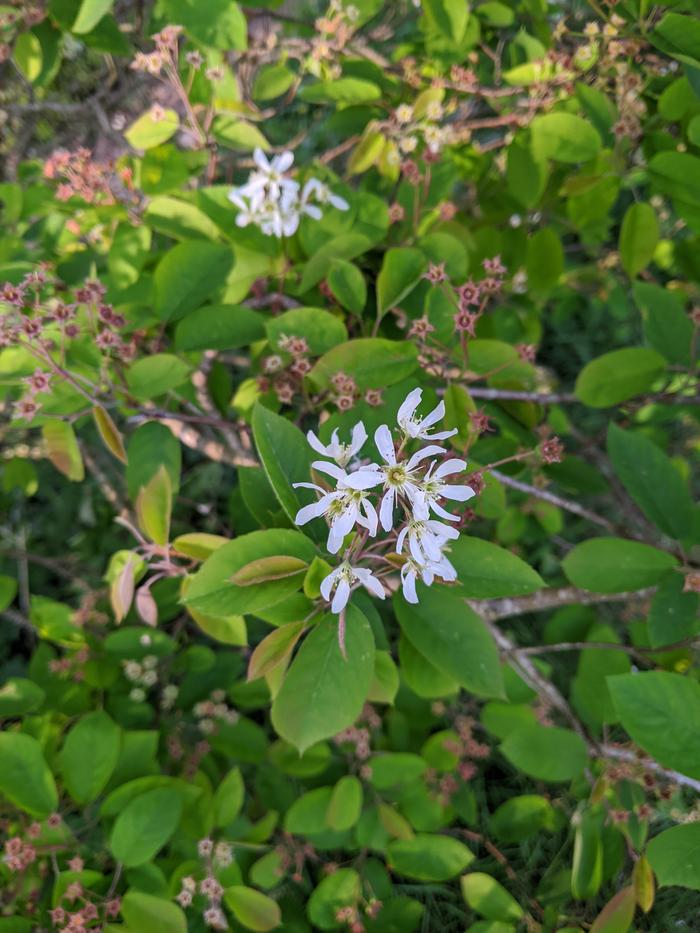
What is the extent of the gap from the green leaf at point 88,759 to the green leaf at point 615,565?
1.24 m

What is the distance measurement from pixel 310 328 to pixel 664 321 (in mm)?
940

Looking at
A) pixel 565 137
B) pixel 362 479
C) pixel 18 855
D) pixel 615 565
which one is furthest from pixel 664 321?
pixel 18 855

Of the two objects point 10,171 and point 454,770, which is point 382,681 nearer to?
point 454,770

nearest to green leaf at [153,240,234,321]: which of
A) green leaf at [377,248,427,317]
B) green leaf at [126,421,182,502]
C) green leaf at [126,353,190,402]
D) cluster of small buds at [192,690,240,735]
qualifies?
green leaf at [126,353,190,402]

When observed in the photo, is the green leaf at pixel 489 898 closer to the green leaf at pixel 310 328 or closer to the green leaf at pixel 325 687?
the green leaf at pixel 325 687

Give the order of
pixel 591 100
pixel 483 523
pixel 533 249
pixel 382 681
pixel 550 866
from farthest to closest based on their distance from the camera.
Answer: pixel 483 523 → pixel 550 866 → pixel 533 249 → pixel 591 100 → pixel 382 681

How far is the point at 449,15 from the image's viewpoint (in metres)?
1.71

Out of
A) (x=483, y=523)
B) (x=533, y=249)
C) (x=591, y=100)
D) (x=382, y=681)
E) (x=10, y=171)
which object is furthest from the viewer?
(x=10, y=171)

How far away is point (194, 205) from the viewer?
1720mm

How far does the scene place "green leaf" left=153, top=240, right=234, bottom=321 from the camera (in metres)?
1.57

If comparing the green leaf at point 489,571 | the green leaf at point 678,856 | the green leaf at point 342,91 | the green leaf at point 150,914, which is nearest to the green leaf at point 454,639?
the green leaf at point 489,571

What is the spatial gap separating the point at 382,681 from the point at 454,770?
0.88 m

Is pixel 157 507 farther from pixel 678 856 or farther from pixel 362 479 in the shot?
pixel 678 856

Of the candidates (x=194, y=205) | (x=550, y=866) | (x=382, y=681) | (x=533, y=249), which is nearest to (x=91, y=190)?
(x=194, y=205)
